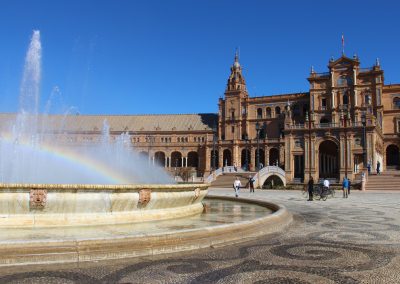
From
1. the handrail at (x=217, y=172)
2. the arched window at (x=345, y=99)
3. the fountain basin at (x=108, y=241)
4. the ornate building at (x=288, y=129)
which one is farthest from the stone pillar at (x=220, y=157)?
the fountain basin at (x=108, y=241)

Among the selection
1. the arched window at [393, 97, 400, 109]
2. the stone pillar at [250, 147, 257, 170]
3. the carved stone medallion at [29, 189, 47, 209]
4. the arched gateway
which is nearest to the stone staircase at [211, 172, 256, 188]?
the arched gateway

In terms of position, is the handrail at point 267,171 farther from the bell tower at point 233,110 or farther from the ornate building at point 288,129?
the bell tower at point 233,110

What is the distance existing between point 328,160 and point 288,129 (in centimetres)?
1141

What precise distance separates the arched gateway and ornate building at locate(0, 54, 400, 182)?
14 millimetres

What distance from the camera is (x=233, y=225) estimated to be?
342 inches

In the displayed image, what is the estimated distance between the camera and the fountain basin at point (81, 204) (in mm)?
8531

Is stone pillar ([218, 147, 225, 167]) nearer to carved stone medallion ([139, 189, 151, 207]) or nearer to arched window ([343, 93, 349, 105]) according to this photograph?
arched window ([343, 93, 349, 105])

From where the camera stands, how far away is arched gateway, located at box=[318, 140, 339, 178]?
189 feet

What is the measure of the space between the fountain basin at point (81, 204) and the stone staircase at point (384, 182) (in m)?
34.5

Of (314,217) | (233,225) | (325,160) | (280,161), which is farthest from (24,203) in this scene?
(280,161)

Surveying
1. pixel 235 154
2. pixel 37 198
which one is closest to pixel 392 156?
pixel 235 154

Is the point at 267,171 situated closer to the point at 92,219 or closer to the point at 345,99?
the point at 345,99

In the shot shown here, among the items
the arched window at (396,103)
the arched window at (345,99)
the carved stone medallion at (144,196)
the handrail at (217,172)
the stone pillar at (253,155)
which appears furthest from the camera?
the stone pillar at (253,155)

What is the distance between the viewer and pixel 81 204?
9148 millimetres
